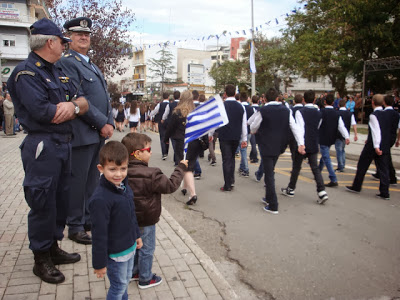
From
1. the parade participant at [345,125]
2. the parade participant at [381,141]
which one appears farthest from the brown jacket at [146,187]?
the parade participant at [345,125]

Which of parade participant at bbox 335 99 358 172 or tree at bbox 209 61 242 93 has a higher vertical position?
tree at bbox 209 61 242 93

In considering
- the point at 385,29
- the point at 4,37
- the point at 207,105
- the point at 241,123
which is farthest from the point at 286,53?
the point at 207,105

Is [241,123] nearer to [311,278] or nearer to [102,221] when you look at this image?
[311,278]

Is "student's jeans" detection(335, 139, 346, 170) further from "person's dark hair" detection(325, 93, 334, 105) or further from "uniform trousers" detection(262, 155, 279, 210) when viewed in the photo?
"uniform trousers" detection(262, 155, 279, 210)

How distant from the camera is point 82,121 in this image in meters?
3.66

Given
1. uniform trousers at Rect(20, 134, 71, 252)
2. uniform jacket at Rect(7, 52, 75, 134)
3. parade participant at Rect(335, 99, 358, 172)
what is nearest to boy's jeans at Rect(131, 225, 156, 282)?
uniform trousers at Rect(20, 134, 71, 252)

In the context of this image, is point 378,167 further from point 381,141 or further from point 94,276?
point 94,276

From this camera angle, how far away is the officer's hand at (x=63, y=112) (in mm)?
3064

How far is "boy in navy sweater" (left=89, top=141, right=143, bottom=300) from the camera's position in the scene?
2387 mm

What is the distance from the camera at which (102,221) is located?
2.38 meters

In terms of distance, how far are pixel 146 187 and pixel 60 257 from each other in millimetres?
1240

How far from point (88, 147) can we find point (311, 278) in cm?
264

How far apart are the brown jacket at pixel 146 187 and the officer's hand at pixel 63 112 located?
2.29ft

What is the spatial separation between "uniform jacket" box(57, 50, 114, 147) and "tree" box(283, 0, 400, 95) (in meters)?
23.3
